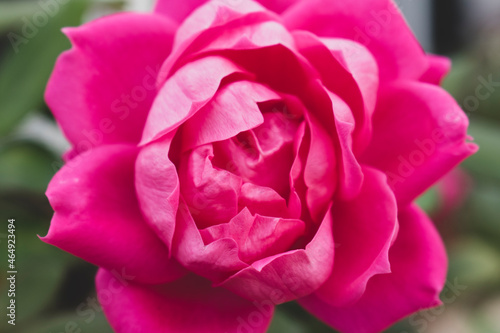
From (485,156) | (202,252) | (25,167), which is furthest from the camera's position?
(485,156)

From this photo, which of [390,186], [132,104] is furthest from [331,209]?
[132,104]

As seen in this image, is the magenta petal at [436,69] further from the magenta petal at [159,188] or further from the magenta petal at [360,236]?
the magenta petal at [159,188]

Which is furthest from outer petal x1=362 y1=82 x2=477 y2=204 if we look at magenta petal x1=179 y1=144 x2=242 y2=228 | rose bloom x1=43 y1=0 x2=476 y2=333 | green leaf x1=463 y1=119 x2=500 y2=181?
green leaf x1=463 y1=119 x2=500 y2=181

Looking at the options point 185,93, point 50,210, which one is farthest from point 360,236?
point 50,210

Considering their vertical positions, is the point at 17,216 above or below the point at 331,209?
below

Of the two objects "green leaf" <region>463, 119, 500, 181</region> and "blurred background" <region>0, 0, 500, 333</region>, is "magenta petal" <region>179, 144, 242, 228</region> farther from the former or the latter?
"green leaf" <region>463, 119, 500, 181</region>

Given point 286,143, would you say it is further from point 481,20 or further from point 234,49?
point 481,20

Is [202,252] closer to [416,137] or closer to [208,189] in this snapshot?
[208,189]
